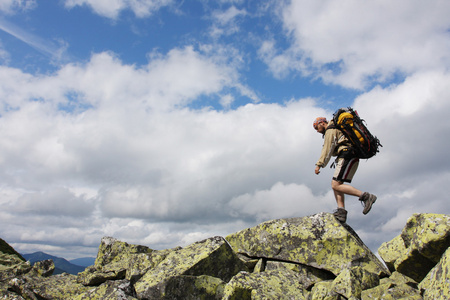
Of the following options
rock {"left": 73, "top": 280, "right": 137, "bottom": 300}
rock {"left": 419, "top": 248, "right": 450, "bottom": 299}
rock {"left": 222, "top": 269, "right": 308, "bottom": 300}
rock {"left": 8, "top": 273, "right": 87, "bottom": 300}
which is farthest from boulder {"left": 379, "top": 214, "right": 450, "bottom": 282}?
rock {"left": 8, "top": 273, "right": 87, "bottom": 300}

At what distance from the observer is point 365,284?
27.0 feet

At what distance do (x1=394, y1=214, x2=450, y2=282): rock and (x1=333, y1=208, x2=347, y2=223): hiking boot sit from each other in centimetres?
239

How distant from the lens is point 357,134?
11.3m

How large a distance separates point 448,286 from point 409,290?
1.56 meters

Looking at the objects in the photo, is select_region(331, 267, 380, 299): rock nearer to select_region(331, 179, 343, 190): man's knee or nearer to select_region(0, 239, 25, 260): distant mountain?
select_region(331, 179, 343, 190): man's knee

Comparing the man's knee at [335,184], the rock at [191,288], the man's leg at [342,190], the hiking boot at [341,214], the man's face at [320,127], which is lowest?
the rock at [191,288]

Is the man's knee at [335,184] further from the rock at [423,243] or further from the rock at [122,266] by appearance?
the rock at [122,266]

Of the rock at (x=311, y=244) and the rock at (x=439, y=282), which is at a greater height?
the rock at (x=311, y=244)

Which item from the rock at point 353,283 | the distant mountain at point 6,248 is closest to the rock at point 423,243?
the rock at point 353,283

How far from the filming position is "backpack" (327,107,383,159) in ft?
37.0

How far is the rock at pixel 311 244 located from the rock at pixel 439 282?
8.27 feet

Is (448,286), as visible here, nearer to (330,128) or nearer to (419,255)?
(419,255)

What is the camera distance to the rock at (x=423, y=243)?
7672 mm

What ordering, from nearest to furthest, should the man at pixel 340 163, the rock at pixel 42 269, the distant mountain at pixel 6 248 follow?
the man at pixel 340 163
the rock at pixel 42 269
the distant mountain at pixel 6 248
